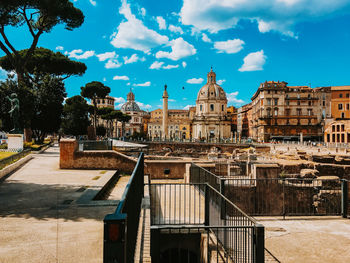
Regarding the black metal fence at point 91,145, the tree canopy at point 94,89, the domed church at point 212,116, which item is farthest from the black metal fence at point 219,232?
the domed church at point 212,116

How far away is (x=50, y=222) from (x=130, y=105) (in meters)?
136

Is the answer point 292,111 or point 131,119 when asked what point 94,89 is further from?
point 131,119

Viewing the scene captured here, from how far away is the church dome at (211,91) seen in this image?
84.6 meters

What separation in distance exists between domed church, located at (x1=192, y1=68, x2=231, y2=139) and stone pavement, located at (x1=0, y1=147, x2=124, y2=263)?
248ft

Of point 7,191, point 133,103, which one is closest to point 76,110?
point 7,191

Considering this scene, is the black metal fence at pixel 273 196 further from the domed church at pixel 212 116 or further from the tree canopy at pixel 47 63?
the domed church at pixel 212 116

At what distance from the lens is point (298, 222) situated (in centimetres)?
691

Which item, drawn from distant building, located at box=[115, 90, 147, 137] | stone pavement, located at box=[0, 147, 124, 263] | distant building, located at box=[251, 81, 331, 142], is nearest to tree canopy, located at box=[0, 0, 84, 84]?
stone pavement, located at box=[0, 147, 124, 263]

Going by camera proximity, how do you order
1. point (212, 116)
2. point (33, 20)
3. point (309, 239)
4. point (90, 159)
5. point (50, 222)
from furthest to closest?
point (212, 116)
point (33, 20)
point (90, 159)
point (309, 239)
point (50, 222)

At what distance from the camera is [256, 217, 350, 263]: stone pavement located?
500 centimetres

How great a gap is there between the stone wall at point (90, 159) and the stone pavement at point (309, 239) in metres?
8.35

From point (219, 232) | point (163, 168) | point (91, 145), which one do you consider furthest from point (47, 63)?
point (219, 232)

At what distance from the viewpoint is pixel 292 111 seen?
199 feet

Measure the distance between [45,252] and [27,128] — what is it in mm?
23683
